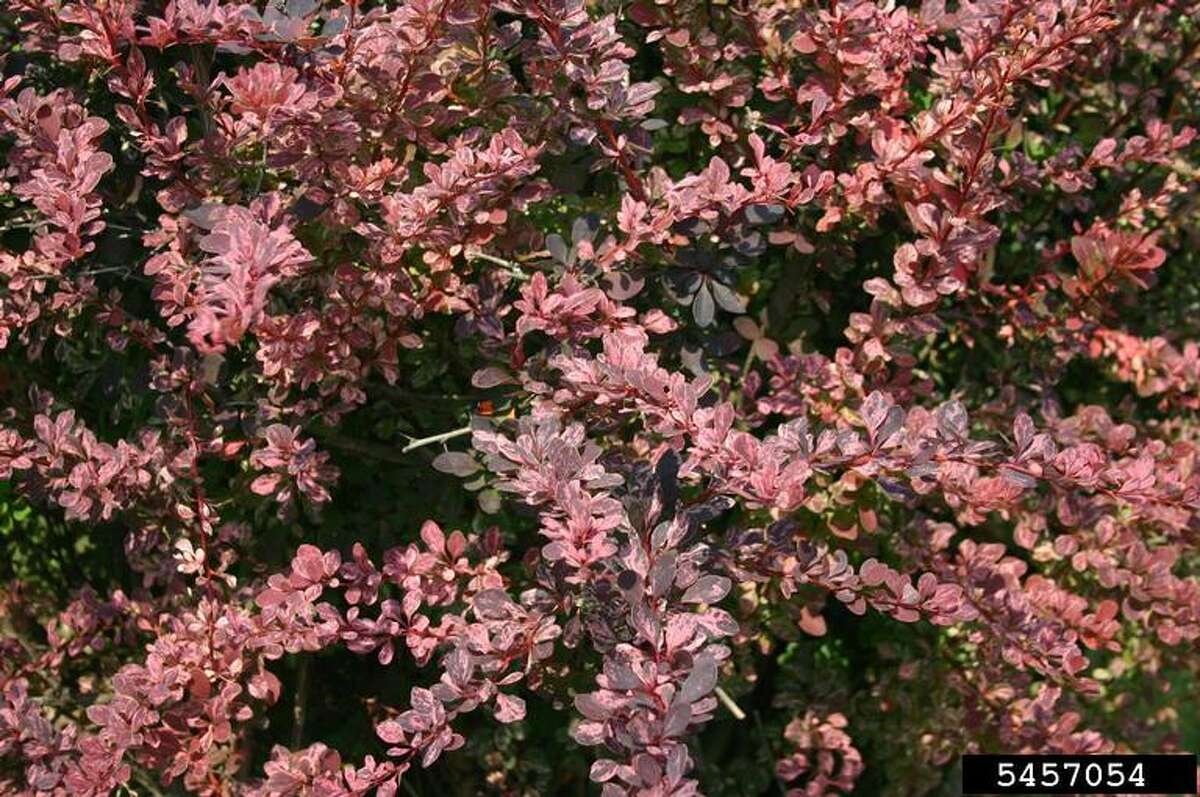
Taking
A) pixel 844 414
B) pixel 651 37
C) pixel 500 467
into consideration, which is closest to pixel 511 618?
pixel 500 467

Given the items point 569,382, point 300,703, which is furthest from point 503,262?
point 300,703

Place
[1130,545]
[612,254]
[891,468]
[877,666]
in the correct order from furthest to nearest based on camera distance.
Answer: [877,666], [1130,545], [612,254], [891,468]

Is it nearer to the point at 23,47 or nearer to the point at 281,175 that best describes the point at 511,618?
the point at 281,175

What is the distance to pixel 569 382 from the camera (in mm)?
2123

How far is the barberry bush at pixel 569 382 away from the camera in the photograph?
2.03m

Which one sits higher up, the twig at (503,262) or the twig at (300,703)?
the twig at (503,262)

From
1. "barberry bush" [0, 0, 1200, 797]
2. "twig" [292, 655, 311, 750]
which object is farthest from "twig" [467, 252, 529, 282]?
"twig" [292, 655, 311, 750]

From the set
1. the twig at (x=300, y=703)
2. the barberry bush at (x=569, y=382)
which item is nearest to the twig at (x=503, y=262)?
the barberry bush at (x=569, y=382)

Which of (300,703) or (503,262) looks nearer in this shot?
(503,262)

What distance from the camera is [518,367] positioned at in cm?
227

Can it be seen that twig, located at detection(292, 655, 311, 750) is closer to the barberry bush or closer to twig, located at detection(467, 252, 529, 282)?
the barberry bush

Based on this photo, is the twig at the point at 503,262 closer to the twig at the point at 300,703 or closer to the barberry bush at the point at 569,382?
the barberry bush at the point at 569,382

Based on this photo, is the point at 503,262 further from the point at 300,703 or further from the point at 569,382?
the point at 300,703

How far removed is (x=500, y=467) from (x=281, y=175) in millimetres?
688
